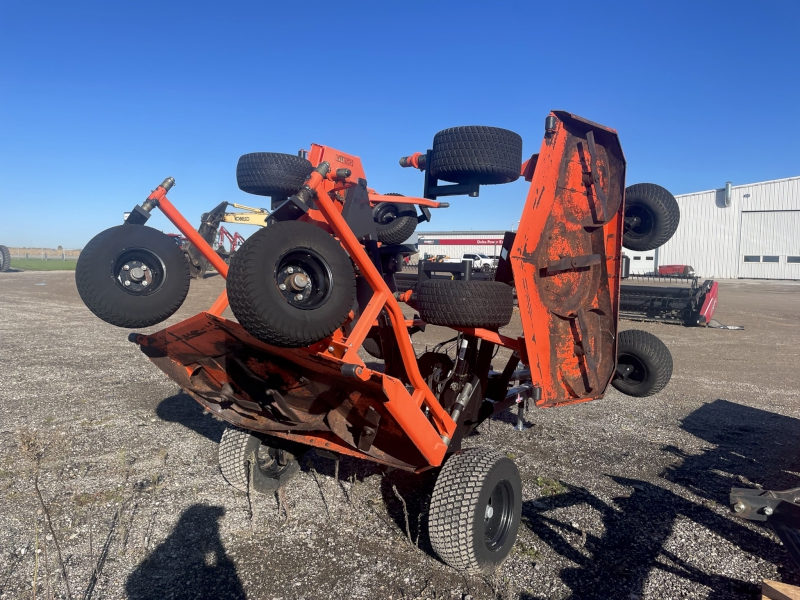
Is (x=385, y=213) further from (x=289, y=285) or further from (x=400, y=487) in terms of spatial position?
(x=400, y=487)

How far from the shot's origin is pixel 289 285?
9.32ft

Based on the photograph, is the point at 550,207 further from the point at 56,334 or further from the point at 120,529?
the point at 56,334

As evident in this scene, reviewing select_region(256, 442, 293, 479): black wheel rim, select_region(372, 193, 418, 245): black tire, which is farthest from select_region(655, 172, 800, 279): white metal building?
select_region(256, 442, 293, 479): black wheel rim

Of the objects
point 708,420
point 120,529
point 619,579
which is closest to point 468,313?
point 619,579

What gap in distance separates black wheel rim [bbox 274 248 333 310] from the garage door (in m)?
48.0

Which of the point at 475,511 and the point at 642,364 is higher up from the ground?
the point at 642,364

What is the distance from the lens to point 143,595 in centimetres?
310

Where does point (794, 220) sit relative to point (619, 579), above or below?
above

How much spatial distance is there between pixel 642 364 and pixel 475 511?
2.39 m

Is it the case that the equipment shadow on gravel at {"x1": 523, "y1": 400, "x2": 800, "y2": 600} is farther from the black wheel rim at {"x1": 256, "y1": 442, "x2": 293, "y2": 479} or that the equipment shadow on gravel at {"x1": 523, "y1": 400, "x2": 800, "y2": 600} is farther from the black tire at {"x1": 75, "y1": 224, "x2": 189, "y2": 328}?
the black tire at {"x1": 75, "y1": 224, "x2": 189, "y2": 328}

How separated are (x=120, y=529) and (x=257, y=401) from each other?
1325 mm

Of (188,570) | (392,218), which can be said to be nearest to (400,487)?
(188,570)

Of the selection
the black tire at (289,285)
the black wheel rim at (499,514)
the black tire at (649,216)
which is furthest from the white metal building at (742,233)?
the black tire at (289,285)

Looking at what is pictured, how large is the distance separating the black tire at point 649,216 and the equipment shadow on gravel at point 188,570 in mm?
4129
